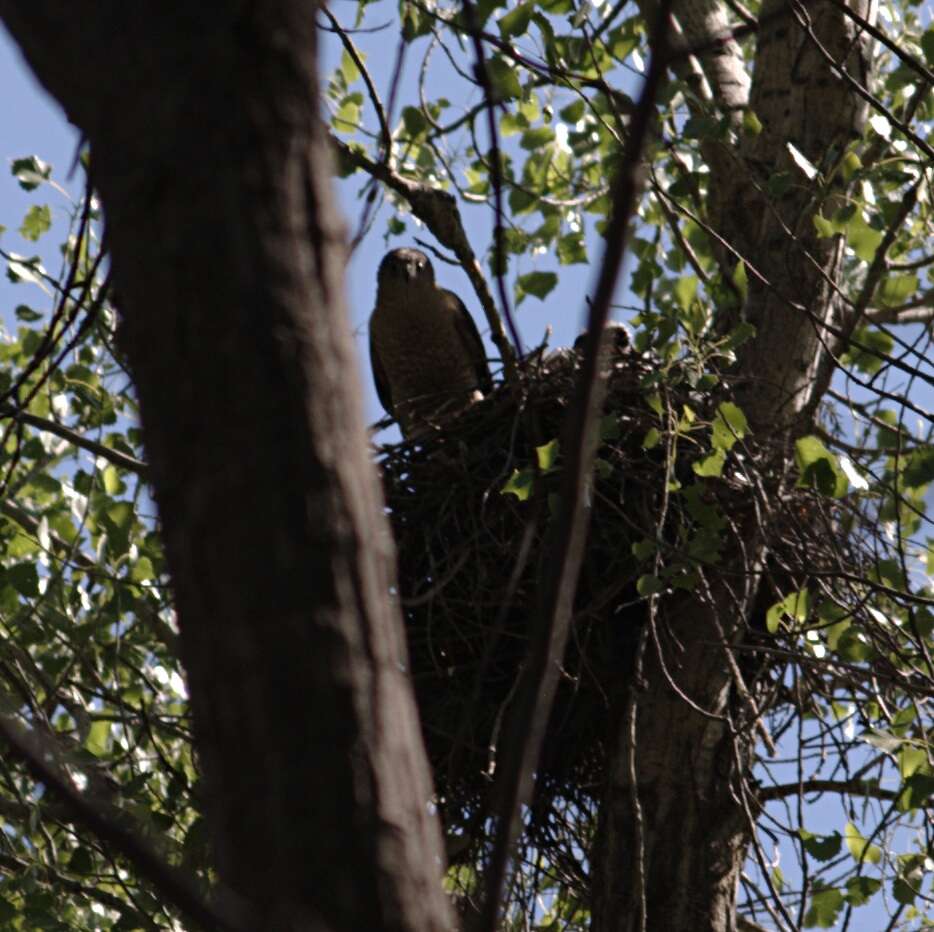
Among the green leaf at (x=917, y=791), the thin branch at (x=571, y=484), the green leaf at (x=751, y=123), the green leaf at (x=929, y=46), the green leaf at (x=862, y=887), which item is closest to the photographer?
the thin branch at (x=571, y=484)

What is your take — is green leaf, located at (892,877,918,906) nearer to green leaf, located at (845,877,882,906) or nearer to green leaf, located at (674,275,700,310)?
green leaf, located at (845,877,882,906)

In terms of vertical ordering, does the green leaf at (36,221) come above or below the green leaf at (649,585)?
above

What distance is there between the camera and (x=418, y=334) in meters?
5.39

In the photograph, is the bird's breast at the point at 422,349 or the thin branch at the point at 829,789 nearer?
the thin branch at the point at 829,789

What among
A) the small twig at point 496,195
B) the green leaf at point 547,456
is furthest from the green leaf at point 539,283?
the small twig at point 496,195

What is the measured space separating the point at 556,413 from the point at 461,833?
3.67 feet

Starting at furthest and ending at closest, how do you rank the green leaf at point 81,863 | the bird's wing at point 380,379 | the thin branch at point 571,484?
the bird's wing at point 380,379, the green leaf at point 81,863, the thin branch at point 571,484

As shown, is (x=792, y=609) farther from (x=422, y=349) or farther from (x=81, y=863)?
(x=422, y=349)

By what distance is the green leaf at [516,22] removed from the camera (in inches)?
141

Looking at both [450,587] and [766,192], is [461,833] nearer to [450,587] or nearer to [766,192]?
[450,587]

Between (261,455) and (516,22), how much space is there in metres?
2.77

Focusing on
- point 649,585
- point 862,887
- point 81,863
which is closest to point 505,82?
point 649,585

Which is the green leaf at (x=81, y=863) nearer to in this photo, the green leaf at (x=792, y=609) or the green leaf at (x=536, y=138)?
the green leaf at (x=792, y=609)

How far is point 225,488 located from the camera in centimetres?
105
